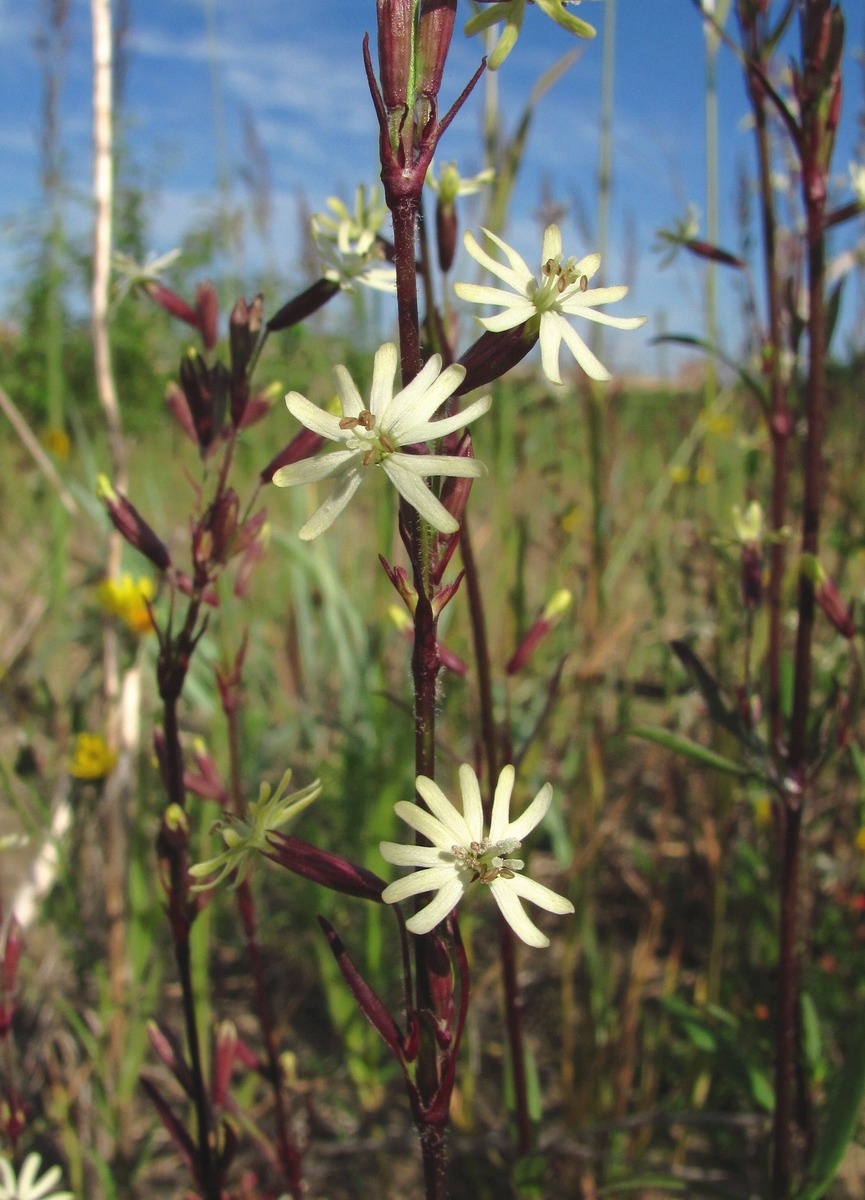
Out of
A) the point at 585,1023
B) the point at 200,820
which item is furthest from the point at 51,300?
the point at 585,1023

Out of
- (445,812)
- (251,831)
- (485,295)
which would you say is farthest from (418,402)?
(251,831)

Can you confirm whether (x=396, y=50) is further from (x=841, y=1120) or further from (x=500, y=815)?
(x=841, y=1120)

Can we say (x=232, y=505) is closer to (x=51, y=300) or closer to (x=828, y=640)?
(x=51, y=300)

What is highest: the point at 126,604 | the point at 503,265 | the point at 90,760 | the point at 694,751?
the point at 503,265

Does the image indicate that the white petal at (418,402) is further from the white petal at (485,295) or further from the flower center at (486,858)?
the flower center at (486,858)

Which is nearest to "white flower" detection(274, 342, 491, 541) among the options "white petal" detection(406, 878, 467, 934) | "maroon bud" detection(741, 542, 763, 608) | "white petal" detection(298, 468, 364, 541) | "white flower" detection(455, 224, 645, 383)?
"white petal" detection(298, 468, 364, 541)

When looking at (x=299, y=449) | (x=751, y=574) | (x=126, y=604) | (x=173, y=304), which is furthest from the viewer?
(x=126, y=604)
